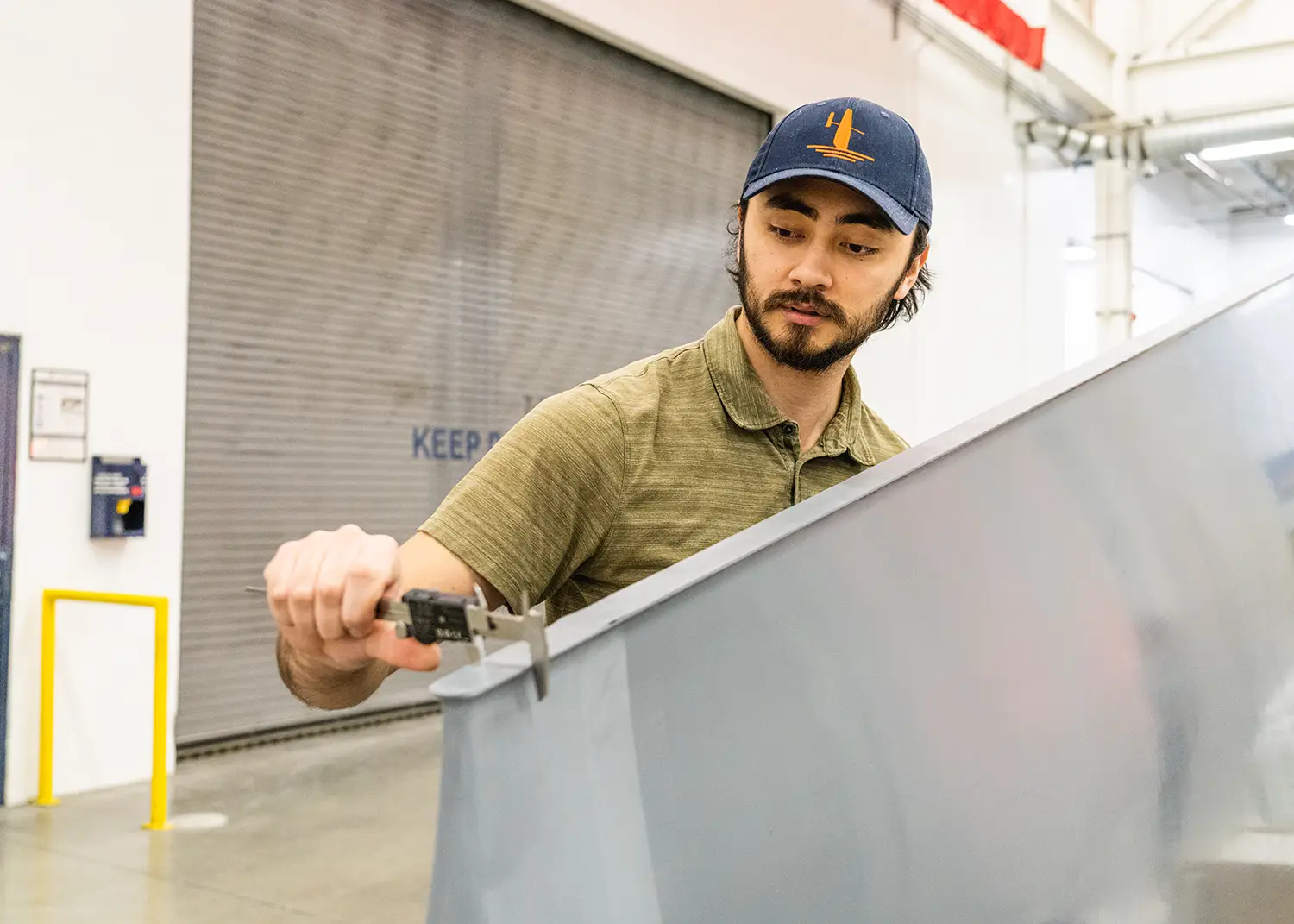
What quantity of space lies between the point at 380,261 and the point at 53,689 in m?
2.62

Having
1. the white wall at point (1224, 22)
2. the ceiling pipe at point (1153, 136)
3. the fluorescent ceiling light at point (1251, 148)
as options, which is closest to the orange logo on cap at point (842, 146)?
the ceiling pipe at point (1153, 136)

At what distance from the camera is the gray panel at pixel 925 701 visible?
2.91 ft

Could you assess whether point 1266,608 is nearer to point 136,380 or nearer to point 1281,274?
point 1281,274

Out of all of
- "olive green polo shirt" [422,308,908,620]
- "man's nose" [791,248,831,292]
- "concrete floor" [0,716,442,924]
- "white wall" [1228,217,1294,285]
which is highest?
"white wall" [1228,217,1294,285]

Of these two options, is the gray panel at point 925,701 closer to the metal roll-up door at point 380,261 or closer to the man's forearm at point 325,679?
the man's forearm at point 325,679

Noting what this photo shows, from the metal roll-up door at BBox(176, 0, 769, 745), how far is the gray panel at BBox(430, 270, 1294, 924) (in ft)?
15.3

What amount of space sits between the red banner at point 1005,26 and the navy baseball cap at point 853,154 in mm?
7674

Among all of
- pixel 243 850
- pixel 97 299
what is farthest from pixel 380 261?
pixel 243 850

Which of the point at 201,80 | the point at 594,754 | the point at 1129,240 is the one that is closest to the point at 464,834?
the point at 594,754

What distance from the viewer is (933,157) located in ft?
34.1

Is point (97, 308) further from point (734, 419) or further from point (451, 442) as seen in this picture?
point (734, 419)

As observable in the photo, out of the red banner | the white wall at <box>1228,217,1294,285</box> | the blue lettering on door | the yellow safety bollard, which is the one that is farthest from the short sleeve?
the white wall at <box>1228,217,1294,285</box>

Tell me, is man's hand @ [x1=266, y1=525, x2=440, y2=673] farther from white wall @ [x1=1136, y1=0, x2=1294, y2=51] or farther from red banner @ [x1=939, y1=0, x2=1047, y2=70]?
white wall @ [x1=1136, y1=0, x2=1294, y2=51]

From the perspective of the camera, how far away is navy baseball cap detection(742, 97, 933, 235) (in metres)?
1.71
